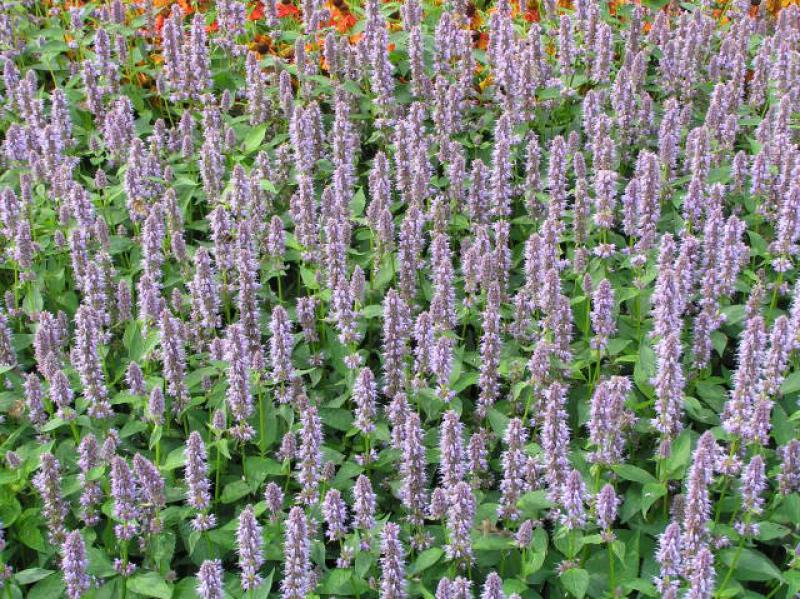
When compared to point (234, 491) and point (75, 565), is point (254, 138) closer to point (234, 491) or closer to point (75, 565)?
point (234, 491)

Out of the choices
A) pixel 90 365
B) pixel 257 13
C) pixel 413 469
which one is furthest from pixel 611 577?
pixel 257 13

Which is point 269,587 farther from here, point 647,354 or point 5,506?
point 647,354

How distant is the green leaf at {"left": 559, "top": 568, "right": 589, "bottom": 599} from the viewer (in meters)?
5.41

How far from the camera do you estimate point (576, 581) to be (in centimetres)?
546

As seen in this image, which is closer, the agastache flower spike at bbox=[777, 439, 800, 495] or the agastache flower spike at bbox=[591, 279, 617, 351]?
the agastache flower spike at bbox=[777, 439, 800, 495]

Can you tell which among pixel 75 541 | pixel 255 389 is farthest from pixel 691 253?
pixel 75 541

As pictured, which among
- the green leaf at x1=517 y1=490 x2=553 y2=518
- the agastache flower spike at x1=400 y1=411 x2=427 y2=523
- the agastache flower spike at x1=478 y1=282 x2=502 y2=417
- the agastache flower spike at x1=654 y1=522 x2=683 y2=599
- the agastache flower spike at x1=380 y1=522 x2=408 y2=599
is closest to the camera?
the agastache flower spike at x1=654 y1=522 x2=683 y2=599

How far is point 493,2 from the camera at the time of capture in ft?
34.4

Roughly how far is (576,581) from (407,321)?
1856mm

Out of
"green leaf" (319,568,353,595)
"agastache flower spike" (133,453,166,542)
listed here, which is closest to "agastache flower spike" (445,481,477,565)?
"green leaf" (319,568,353,595)

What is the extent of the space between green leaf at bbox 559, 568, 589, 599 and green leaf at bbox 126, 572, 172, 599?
195 centimetres

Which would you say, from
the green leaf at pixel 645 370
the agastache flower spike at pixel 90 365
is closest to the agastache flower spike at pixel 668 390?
the green leaf at pixel 645 370

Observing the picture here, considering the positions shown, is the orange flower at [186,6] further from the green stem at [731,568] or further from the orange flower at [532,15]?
the green stem at [731,568]

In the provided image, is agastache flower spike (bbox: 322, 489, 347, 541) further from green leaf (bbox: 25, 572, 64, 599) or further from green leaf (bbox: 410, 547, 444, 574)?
green leaf (bbox: 25, 572, 64, 599)
